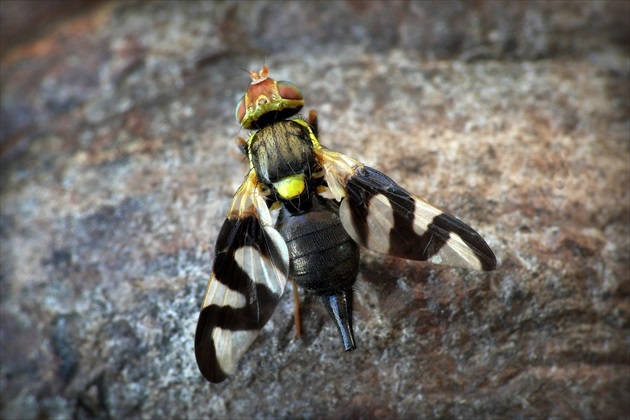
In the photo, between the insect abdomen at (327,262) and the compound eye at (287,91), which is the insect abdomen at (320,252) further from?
the compound eye at (287,91)

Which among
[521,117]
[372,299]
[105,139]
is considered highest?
[105,139]

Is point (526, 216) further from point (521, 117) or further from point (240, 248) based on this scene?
point (240, 248)

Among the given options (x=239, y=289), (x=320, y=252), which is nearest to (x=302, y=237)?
(x=320, y=252)

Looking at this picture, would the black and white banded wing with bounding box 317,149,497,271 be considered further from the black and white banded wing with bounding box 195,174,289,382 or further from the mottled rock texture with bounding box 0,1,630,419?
the black and white banded wing with bounding box 195,174,289,382

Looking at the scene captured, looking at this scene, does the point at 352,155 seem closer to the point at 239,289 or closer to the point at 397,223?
the point at 397,223

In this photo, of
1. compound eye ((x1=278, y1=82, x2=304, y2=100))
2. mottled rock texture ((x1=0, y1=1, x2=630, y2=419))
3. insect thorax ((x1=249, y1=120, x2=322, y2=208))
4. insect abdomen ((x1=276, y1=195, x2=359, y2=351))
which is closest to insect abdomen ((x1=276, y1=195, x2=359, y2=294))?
insect abdomen ((x1=276, y1=195, x2=359, y2=351))

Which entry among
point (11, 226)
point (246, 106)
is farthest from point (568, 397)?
point (11, 226)
